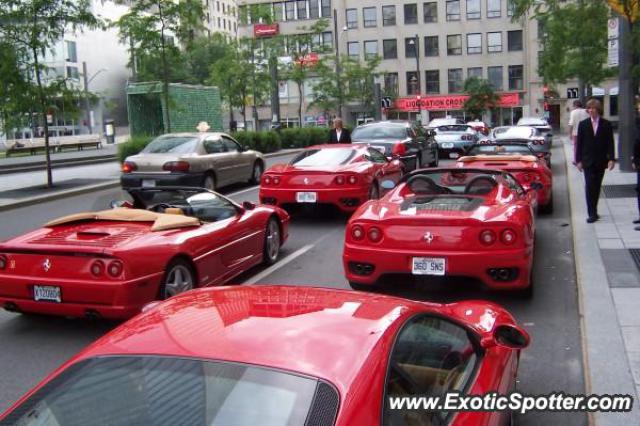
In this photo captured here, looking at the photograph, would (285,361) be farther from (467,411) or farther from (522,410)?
(522,410)

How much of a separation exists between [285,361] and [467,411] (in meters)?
0.88

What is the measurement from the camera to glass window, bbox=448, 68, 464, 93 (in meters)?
73.0

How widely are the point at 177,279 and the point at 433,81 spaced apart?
70.5 metres

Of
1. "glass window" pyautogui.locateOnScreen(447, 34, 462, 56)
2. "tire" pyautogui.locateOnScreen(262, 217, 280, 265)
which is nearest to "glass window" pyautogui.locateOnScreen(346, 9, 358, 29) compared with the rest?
"glass window" pyautogui.locateOnScreen(447, 34, 462, 56)

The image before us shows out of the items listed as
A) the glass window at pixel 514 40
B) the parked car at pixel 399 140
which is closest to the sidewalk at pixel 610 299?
the parked car at pixel 399 140

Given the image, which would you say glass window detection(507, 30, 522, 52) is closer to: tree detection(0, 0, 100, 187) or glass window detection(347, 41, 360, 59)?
glass window detection(347, 41, 360, 59)

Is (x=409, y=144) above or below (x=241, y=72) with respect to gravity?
below

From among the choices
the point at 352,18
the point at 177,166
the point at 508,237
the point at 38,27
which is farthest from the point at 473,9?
the point at 508,237

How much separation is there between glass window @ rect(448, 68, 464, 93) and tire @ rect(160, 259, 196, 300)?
6907cm

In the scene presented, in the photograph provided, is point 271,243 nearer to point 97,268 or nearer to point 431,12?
point 97,268

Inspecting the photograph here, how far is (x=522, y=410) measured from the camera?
2.90 meters

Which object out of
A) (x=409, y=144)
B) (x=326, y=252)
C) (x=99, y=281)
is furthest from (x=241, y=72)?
(x=99, y=281)

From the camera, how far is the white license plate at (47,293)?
5898mm

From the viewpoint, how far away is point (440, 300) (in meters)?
6.97
